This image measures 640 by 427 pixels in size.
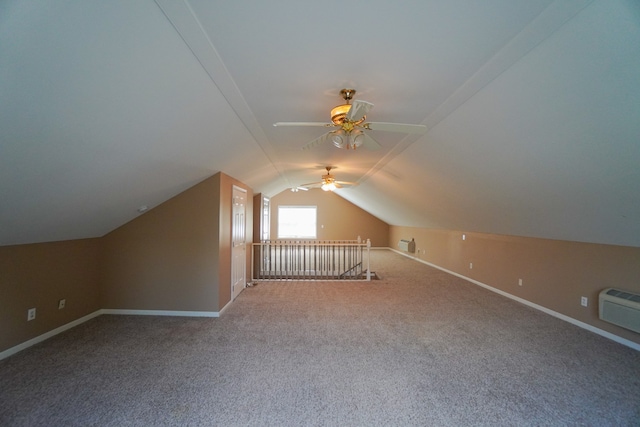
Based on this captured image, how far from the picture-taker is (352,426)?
212 cm

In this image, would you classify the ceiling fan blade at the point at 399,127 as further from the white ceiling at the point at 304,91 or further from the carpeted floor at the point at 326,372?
the carpeted floor at the point at 326,372

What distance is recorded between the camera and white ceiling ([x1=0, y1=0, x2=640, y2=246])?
1.57 m

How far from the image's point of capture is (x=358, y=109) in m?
2.16

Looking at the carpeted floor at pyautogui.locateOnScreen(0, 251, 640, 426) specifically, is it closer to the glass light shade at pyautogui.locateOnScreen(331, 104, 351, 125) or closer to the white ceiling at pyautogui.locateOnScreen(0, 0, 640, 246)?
the white ceiling at pyautogui.locateOnScreen(0, 0, 640, 246)

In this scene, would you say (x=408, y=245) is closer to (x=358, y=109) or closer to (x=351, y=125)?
(x=351, y=125)

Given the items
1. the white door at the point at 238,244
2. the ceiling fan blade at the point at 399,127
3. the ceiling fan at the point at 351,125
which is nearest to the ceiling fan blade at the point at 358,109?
the ceiling fan at the point at 351,125

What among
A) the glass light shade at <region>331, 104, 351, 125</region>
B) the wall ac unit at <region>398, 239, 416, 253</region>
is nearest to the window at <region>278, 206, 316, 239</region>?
the wall ac unit at <region>398, 239, 416, 253</region>

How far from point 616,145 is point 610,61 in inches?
32.2

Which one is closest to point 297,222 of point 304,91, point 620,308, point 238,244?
point 238,244

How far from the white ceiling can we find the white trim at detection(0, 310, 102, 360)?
118 centimetres

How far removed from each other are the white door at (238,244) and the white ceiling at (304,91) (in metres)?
1.64

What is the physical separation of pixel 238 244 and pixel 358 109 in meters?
4.18

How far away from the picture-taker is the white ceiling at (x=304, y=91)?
5.14ft

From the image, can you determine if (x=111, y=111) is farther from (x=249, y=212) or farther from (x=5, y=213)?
(x=249, y=212)
